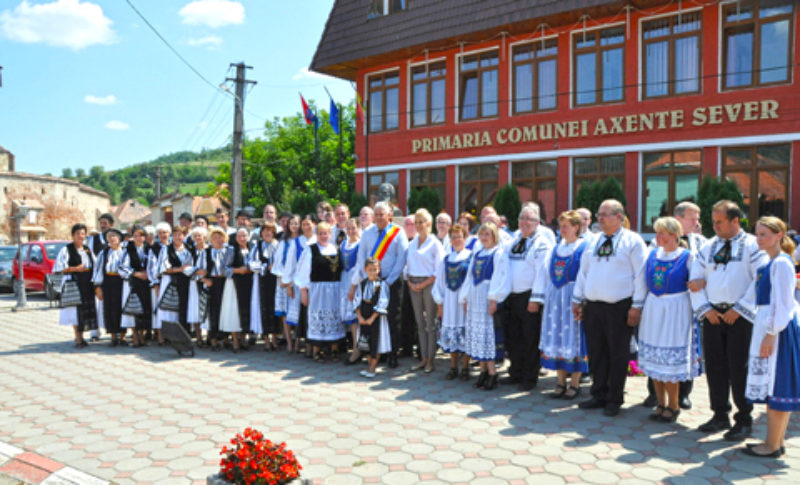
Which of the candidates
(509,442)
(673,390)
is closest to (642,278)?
(673,390)

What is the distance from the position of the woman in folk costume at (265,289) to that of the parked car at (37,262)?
39.0ft

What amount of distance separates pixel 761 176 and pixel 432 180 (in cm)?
926

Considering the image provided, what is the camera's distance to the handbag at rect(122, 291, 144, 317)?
9.77 m

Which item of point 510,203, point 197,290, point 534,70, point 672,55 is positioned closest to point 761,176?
point 672,55

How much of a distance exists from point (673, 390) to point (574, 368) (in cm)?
108

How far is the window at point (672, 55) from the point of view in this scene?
15.2 meters

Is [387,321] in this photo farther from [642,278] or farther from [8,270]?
[8,270]

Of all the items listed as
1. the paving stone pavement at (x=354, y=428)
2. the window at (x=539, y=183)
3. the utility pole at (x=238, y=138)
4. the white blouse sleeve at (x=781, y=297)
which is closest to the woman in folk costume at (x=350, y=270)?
the paving stone pavement at (x=354, y=428)

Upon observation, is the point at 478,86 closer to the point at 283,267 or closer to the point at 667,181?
the point at 667,181

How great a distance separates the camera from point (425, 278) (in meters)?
7.82

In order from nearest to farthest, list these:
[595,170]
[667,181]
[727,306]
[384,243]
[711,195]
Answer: [727,306] → [384,243] → [711,195] → [667,181] → [595,170]

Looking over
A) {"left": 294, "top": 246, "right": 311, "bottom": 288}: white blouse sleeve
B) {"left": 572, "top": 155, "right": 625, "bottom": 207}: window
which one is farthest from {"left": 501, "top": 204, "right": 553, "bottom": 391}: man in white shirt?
{"left": 572, "top": 155, "right": 625, "bottom": 207}: window

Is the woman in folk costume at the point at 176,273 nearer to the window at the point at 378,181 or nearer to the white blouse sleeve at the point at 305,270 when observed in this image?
the white blouse sleeve at the point at 305,270

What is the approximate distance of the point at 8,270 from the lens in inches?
802
